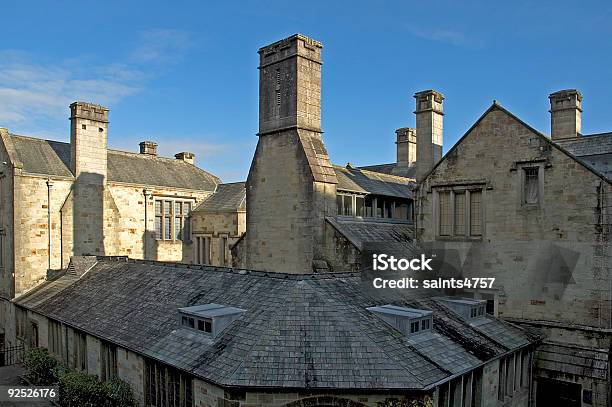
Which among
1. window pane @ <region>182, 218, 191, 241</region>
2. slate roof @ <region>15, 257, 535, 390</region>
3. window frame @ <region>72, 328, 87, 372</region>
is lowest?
window frame @ <region>72, 328, 87, 372</region>

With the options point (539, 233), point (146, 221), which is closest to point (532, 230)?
point (539, 233)

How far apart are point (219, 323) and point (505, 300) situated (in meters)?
11.9

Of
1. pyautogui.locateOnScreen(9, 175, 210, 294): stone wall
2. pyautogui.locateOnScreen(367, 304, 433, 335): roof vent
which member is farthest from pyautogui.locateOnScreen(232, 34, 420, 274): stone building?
pyautogui.locateOnScreen(9, 175, 210, 294): stone wall

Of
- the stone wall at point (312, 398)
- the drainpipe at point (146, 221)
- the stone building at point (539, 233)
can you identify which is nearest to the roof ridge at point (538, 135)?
the stone building at point (539, 233)

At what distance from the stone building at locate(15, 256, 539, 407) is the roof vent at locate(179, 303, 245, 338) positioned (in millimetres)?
41

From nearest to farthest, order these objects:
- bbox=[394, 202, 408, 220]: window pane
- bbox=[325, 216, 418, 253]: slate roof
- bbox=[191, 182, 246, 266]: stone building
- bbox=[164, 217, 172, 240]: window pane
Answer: bbox=[325, 216, 418, 253]: slate roof, bbox=[394, 202, 408, 220]: window pane, bbox=[191, 182, 246, 266]: stone building, bbox=[164, 217, 172, 240]: window pane

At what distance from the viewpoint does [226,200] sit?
35094 mm

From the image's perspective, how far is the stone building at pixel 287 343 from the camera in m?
12.0

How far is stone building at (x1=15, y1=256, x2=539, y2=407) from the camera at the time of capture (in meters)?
12.0

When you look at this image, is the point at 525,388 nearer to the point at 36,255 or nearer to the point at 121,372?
the point at 121,372

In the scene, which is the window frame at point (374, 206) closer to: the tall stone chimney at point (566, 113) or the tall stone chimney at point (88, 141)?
the tall stone chimney at point (566, 113)

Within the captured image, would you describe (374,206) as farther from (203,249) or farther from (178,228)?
(178,228)

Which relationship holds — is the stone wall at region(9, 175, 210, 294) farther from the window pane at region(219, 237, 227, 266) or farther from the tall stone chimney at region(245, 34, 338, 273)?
the tall stone chimney at region(245, 34, 338, 273)

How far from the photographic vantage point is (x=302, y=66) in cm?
2266
